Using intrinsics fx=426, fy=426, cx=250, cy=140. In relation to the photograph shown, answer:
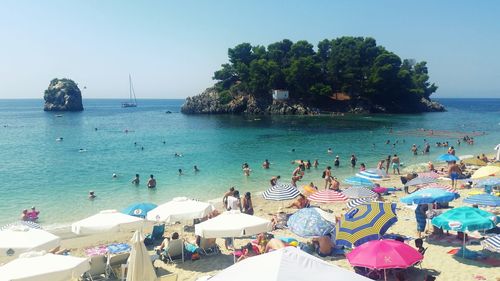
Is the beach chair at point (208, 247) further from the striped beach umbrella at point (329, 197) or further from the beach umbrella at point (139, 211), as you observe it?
the striped beach umbrella at point (329, 197)

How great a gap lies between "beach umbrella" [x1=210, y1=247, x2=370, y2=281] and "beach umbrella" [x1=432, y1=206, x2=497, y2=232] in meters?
6.07

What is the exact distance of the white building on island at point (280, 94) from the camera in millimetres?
96500

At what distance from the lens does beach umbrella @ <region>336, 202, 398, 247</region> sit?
11125mm

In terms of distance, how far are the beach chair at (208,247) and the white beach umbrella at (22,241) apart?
13.1 feet

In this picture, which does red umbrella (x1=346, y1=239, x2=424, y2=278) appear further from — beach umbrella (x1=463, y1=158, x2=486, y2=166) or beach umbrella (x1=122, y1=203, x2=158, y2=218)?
beach umbrella (x1=463, y1=158, x2=486, y2=166)

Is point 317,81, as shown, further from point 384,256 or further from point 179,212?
point 384,256

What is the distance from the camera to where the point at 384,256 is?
9.00 m

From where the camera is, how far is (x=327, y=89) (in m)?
93.9

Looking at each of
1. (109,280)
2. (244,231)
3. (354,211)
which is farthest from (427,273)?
(109,280)

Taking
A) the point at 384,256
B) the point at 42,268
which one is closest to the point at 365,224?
the point at 384,256

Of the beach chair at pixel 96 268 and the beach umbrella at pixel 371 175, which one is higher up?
the beach umbrella at pixel 371 175

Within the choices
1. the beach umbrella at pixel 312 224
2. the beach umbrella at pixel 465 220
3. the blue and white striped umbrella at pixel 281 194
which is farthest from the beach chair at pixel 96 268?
the beach umbrella at pixel 465 220

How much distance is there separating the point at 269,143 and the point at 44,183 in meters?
24.6

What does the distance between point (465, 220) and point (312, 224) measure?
3814mm
